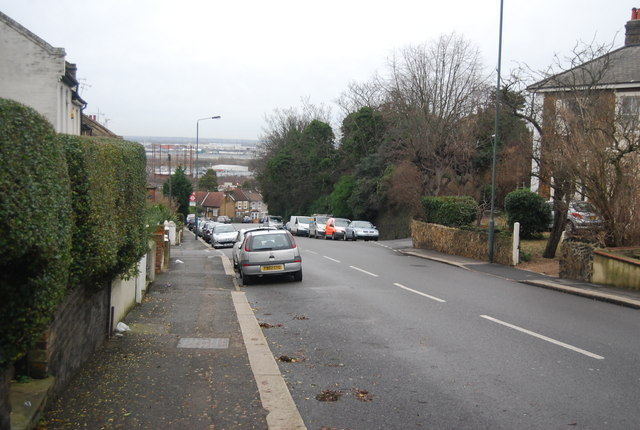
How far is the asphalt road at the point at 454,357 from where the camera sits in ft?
19.5

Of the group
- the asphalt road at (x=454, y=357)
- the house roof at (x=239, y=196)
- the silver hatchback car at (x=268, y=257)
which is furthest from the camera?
the house roof at (x=239, y=196)

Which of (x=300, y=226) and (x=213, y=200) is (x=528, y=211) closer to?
(x=300, y=226)

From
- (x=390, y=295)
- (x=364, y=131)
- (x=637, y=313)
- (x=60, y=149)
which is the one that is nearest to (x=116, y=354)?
(x=60, y=149)

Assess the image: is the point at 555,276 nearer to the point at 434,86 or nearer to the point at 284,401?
the point at 284,401

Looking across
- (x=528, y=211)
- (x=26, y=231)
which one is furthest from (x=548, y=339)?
(x=528, y=211)

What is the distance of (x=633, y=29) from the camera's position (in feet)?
116

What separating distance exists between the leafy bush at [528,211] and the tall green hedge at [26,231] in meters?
22.6

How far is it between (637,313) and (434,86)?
113 feet

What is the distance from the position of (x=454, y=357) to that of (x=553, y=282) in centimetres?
978

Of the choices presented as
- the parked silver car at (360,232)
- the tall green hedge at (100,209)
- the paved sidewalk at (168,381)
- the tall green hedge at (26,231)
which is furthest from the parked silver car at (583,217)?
the parked silver car at (360,232)

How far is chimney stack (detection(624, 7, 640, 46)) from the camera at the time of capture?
35.1 meters

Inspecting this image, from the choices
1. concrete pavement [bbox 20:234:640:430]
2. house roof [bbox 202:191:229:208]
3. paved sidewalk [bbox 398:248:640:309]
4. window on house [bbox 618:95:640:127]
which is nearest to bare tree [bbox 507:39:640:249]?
window on house [bbox 618:95:640:127]

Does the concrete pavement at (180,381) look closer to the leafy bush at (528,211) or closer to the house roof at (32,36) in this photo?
the leafy bush at (528,211)

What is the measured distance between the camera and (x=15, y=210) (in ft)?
12.1
